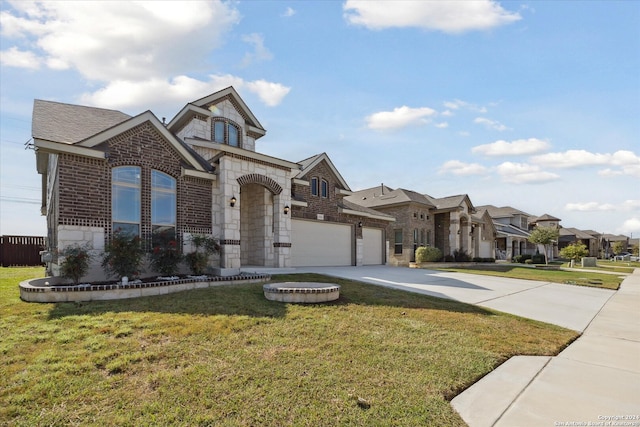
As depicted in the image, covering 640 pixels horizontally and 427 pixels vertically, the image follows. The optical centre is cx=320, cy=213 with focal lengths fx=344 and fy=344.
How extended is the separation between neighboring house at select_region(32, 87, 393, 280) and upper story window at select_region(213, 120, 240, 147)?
0.05 m

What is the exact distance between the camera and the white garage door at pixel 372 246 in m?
→ 20.9

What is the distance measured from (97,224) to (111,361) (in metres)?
6.62

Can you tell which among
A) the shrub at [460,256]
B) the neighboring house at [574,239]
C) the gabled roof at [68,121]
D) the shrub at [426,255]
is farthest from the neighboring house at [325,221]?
the neighboring house at [574,239]

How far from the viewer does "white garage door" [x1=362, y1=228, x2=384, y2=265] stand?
68.5 ft

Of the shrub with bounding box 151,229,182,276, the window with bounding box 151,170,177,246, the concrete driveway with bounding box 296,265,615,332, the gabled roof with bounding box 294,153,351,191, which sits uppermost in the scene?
the gabled roof with bounding box 294,153,351,191

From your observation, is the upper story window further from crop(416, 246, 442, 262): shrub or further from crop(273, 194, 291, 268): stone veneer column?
crop(416, 246, 442, 262): shrub

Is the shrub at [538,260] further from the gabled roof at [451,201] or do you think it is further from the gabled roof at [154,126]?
the gabled roof at [154,126]

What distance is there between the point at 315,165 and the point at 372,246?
264 inches

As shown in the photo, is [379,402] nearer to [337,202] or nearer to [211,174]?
[211,174]

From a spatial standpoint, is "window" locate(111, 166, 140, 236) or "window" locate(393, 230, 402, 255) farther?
"window" locate(393, 230, 402, 255)

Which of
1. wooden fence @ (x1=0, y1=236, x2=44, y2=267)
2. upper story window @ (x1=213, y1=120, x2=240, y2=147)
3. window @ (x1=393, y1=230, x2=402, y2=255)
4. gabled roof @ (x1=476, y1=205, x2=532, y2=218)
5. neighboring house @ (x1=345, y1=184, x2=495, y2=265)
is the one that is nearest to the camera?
upper story window @ (x1=213, y1=120, x2=240, y2=147)

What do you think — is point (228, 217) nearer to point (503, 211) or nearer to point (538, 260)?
point (538, 260)

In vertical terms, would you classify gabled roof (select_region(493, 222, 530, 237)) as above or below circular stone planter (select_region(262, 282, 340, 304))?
above

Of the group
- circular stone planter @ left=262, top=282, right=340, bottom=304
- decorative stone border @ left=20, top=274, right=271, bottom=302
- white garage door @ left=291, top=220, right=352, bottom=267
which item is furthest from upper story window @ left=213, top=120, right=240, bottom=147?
circular stone planter @ left=262, top=282, right=340, bottom=304
